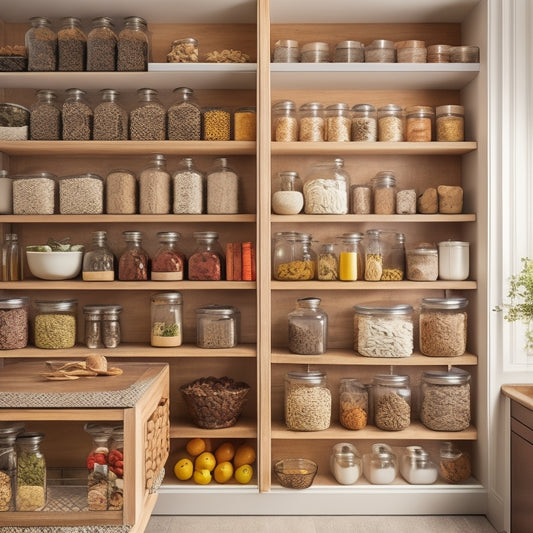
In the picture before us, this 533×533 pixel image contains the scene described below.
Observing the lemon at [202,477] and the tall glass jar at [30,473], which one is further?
the lemon at [202,477]

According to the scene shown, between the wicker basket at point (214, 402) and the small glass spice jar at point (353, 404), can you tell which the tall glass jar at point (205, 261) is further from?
the small glass spice jar at point (353, 404)

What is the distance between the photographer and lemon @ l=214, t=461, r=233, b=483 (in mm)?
3146

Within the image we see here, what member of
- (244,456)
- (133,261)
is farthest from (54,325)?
(244,456)

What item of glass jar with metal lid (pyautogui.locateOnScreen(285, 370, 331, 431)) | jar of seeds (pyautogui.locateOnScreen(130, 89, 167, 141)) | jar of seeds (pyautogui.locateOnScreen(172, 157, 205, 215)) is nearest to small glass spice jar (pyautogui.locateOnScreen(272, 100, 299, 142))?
jar of seeds (pyautogui.locateOnScreen(172, 157, 205, 215))

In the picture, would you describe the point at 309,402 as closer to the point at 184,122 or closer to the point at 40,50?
the point at 184,122

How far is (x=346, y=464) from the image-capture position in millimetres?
3148

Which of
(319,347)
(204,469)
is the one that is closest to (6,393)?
(204,469)

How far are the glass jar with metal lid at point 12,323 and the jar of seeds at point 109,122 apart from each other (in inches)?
36.1

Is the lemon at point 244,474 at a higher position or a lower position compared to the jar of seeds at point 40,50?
lower

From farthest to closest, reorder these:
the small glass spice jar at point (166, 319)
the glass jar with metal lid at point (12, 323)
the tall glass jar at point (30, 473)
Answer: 1. the small glass spice jar at point (166, 319)
2. the glass jar with metal lid at point (12, 323)
3. the tall glass jar at point (30, 473)

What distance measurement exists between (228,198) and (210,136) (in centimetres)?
33

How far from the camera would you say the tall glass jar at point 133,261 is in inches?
125

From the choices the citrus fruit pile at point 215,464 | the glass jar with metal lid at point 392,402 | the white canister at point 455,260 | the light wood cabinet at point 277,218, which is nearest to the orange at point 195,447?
the citrus fruit pile at point 215,464

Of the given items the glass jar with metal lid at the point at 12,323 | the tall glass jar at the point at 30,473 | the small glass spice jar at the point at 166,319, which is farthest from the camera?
the small glass spice jar at the point at 166,319
